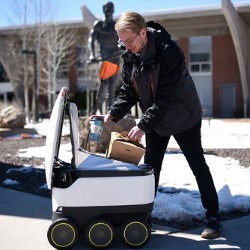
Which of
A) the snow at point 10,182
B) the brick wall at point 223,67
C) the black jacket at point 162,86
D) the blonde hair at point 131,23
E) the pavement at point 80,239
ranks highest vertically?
the blonde hair at point 131,23

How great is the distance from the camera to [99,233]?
11.2 ft

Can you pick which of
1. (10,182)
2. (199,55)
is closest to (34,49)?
(199,55)

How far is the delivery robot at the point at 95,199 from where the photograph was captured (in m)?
3.38

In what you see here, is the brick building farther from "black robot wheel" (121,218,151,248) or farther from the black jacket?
"black robot wheel" (121,218,151,248)

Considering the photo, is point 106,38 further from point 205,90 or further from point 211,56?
point 211,56

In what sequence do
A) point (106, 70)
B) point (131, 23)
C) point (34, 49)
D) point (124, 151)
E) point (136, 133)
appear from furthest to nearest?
1. point (34, 49)
2. point (106, 70)
3. point (124, 151)
4. point (136, 133)
5. point (131, 23)

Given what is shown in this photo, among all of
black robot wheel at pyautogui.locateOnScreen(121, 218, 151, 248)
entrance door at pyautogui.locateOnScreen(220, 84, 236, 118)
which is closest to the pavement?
black robot wheel at pyautogui.locateOnScreen(121, 218, 151, 248)

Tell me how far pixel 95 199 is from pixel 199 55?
1276 inches

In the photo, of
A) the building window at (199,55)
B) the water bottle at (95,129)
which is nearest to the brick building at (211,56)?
the building window at (199,55)

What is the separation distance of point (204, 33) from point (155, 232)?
30.2 meters

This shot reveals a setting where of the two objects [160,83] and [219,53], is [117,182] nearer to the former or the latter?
[160,83]

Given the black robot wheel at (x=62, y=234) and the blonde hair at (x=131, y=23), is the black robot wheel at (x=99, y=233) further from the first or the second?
the blonde hair at (x=131, y=23)

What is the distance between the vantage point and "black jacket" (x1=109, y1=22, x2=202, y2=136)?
11.3ft

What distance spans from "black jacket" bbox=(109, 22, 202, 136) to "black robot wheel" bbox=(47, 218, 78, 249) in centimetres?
87
